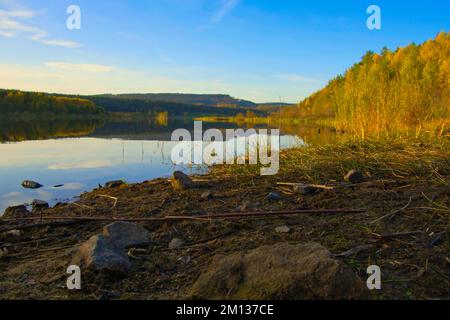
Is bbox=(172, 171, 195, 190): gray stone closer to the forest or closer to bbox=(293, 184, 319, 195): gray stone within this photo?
bbox=(293, 184, 319, 195): gray stone

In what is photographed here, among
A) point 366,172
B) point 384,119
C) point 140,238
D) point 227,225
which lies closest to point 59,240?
point 140,238

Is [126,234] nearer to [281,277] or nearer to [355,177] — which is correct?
[281,277]

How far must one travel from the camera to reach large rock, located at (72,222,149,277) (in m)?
2.84

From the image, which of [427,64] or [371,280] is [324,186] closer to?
[371,280]

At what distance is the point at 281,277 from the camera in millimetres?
2326

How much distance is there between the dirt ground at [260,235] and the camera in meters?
2.65

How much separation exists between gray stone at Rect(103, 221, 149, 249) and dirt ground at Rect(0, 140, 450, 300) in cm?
11

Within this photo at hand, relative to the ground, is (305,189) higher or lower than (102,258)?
higher

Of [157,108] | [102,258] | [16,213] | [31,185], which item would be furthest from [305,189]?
[157,108]

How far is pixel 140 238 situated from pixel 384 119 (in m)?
7.36

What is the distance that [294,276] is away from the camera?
2297 mm

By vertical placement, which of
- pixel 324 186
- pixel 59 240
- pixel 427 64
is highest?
pixel 427 64

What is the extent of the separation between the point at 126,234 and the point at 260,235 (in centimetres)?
120
